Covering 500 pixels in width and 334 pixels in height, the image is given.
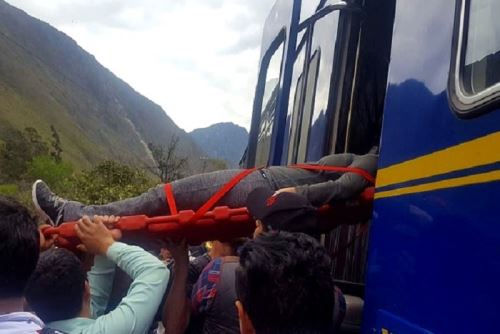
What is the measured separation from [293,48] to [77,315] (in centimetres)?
224

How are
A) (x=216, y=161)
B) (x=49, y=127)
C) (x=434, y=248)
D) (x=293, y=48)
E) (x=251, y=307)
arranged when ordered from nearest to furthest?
A: 1. (x=251, y=307)
2. (x=434, y=248)
3. (x=293, y=48)
4. (x=216, y=161)
5. (x=49, y=127)

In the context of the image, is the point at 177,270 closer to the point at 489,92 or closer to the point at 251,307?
the point at 251,307

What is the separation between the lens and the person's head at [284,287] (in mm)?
1640

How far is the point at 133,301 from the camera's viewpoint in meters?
2.33

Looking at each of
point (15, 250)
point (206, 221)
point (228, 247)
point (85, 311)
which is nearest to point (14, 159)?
point (228, 247)

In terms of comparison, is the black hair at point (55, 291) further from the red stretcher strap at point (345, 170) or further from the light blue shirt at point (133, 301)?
the red stretcher strap at point (345, 170)

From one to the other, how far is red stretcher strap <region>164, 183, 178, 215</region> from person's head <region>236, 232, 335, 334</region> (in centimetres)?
155

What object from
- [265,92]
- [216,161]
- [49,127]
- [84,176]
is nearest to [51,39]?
[49,127]

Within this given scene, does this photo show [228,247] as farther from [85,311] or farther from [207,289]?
[85,311]

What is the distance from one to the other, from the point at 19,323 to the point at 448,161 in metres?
1.24

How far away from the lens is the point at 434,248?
1.97m

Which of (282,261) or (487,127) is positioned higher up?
(487,127)

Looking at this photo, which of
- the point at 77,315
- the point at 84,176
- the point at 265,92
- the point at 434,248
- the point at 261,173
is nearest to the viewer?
the point at 434,248

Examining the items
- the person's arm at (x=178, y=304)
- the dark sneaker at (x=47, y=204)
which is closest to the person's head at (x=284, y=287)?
the person's arm at (x=178, y=304)
